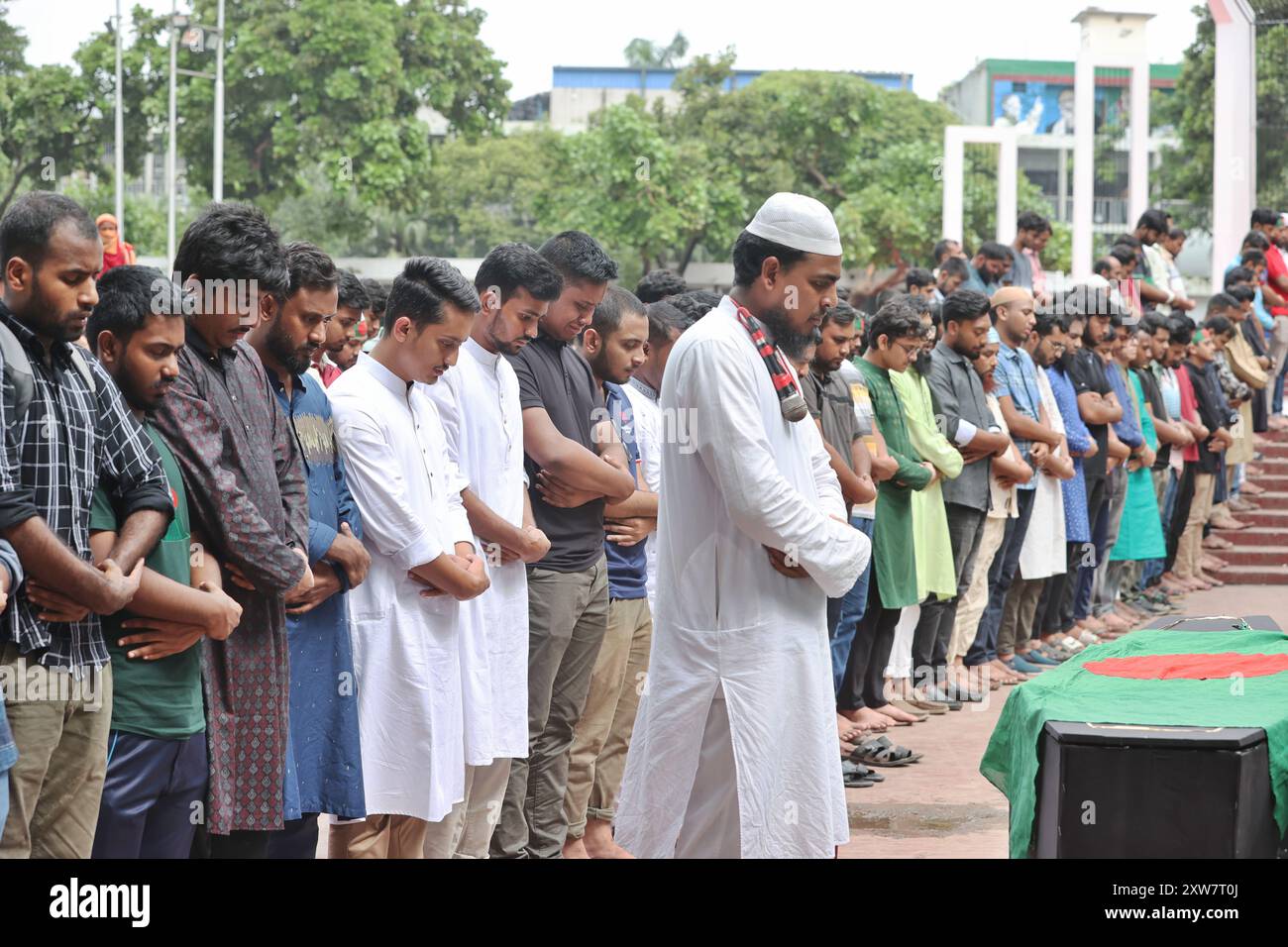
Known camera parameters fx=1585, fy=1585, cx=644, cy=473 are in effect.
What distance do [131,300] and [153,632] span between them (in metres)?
0.78

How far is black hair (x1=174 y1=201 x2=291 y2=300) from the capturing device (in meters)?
4.00

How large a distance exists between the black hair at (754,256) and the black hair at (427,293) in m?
0.87

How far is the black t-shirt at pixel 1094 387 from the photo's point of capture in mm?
10859

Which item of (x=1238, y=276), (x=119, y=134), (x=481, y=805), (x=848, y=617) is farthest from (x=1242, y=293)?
(x=119, y=134)

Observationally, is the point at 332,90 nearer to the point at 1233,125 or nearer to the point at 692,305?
the point at 1233,125

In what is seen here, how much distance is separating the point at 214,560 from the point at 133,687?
0.41 m

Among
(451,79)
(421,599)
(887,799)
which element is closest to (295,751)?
(421,599)

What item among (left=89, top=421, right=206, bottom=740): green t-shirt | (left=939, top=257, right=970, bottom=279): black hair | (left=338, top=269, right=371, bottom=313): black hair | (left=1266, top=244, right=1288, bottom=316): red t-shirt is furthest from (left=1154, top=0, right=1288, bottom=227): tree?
(left=89, top=421, right=206, bottom=740): green t-shirt

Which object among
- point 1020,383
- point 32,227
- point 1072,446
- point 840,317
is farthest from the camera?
point 1072,446

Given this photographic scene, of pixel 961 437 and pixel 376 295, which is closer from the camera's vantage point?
pixel 376 295

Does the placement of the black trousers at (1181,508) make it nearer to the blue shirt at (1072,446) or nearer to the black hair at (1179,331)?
the black hair at (1179,331)

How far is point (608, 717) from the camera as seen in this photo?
6.03 metres

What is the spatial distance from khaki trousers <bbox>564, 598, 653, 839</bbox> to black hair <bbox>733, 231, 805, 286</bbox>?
6.52 ft

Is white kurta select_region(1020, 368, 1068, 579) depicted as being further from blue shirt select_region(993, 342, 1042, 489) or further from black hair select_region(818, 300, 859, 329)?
black hair select_region(818, 300, 859, 329)
